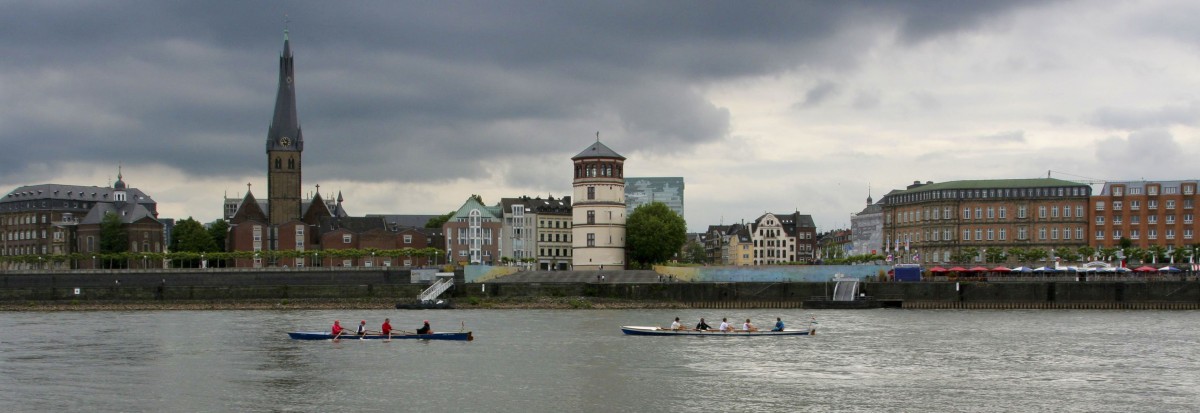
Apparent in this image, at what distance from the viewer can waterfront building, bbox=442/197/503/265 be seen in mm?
160000

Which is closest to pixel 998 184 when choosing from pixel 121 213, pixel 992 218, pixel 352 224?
pixel 992 218

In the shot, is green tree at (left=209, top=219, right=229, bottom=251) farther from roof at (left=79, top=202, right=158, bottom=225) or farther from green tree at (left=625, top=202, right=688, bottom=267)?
green tree at (left=625, top=202, right=688, bottom=267)

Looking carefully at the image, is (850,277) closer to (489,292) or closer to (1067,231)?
(489,292)

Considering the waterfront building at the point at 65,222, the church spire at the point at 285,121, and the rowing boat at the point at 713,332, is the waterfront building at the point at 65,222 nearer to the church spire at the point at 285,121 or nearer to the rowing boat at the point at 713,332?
the church spire at the point at 285,121

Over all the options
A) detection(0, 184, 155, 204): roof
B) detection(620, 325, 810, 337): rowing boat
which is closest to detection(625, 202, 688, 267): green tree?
detection(620, 325, 810, 337): rowing boat

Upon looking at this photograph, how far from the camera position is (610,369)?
2226 inches

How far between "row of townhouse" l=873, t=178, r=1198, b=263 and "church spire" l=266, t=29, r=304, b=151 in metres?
80.5

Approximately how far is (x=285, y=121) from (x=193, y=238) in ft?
64.2

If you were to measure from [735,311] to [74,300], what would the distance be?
63404 mm

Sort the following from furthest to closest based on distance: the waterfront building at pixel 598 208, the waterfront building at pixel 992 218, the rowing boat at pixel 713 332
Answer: the waterfront building at pixel 992 218 < the waterfront building at pixel 598 208 < the rowing boat at pixel 713 332

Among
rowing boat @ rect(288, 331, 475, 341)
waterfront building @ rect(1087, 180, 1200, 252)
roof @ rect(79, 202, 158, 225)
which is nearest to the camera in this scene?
rowing boat @ rect(288, 331, 475, 341)

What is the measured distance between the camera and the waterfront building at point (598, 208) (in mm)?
137125

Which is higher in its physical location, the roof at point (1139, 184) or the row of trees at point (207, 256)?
the roof at point (1139, 184)

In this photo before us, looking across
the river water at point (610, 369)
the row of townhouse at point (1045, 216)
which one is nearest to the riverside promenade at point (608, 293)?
the river water at point (610, 369)
